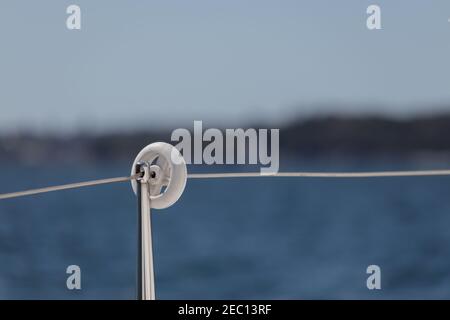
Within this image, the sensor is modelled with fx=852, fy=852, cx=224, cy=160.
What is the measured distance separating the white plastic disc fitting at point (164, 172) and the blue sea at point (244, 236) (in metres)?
7.28

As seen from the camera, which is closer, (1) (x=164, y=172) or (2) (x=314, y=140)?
(1) (x=164, y=172)

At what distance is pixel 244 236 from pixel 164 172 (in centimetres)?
1199

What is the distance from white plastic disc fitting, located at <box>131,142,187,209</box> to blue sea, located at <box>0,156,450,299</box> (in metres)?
7.28

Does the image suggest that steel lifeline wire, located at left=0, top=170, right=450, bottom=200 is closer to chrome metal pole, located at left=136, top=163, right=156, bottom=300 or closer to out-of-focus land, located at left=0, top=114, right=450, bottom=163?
chrome metal pole, located at left=136, top=163, right=156, bottom=300

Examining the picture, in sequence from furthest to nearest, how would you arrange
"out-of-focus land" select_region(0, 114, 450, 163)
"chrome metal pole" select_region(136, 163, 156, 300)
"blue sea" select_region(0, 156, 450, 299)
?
"out-of-focus land" select_region(0, 114, 450, 163)
"blue sea" select_region(0, 156, 450, 299)
"chrome metal pole" select_region(136, 163, 156, 300)

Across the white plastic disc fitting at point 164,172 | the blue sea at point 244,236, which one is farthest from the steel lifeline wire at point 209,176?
the blue sea at point 244,236

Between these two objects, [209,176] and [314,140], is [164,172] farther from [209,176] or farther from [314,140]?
[314,140]

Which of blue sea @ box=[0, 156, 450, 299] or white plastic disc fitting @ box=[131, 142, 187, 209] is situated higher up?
blue sea @ box=[0, 156, 450, 299]

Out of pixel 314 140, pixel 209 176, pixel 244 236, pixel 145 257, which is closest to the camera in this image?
pixel 145 257

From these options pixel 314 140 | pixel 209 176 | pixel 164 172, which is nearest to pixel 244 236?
pixel 314 140

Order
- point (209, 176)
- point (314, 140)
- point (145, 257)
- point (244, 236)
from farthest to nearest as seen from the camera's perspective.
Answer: point (314, 140)
point (244, 236)
point (209, 176)
point (145, 257)

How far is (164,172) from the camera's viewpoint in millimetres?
1085

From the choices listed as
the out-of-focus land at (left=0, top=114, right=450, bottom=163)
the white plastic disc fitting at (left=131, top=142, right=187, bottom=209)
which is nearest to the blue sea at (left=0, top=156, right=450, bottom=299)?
the out-of-focus land at (left=0, top=114, right=450, bottom=163)

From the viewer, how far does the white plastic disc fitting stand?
1073mm
